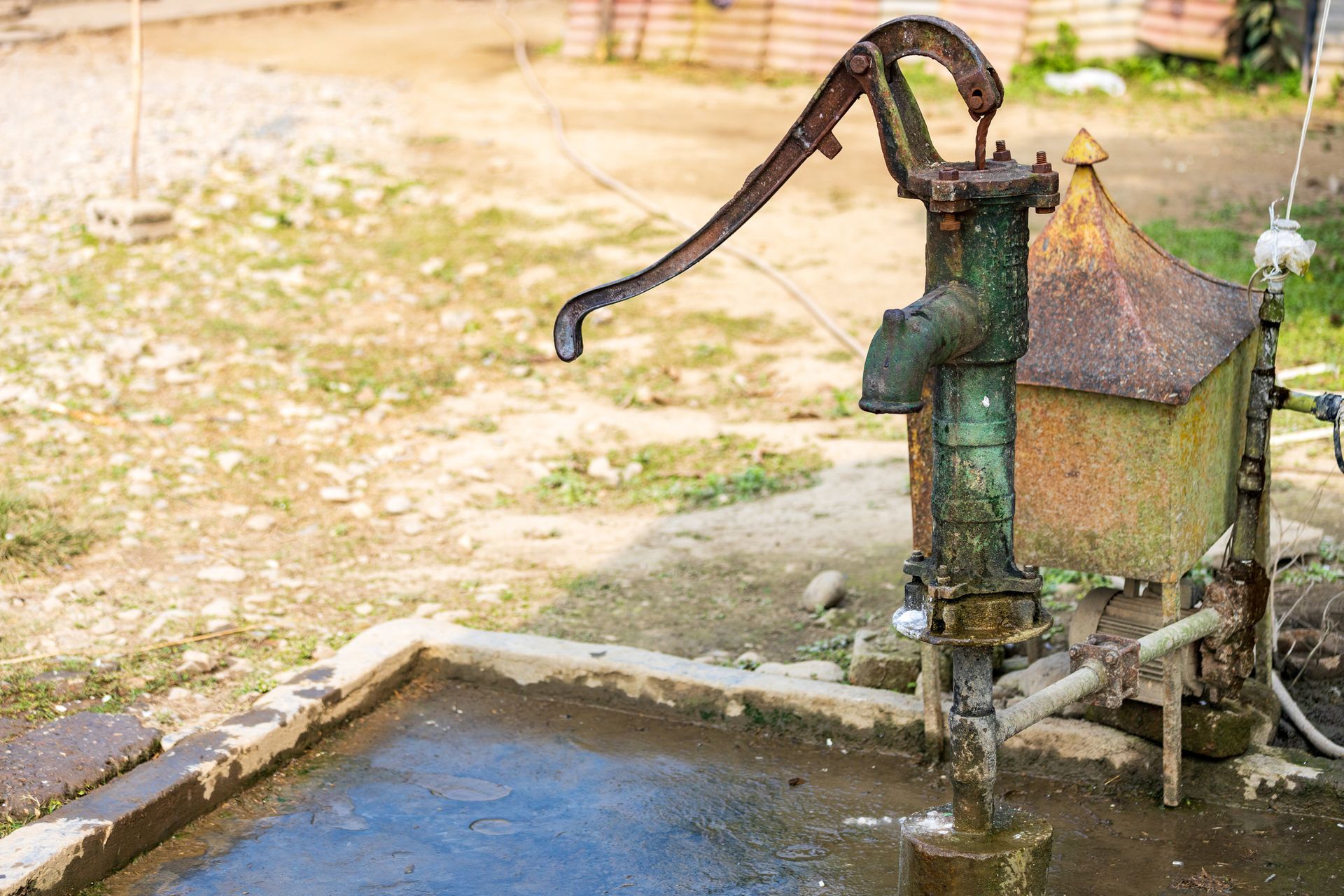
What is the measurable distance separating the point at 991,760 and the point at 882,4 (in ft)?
→ 36.8

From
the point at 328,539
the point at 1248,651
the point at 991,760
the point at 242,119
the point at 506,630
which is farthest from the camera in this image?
the point at 242,119

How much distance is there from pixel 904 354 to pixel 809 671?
174 centimetres

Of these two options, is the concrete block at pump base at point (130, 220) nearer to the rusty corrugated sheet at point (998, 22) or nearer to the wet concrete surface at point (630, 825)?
the wet concrete surface at point (630, 825)

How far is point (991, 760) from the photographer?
2.21 meters

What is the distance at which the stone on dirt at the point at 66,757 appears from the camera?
9.20 ft

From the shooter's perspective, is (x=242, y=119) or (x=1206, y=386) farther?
(x=242, y=119)

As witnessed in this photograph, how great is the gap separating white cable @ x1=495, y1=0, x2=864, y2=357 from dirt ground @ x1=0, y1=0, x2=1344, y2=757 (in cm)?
9

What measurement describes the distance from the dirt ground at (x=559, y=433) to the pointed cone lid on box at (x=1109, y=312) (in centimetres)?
137

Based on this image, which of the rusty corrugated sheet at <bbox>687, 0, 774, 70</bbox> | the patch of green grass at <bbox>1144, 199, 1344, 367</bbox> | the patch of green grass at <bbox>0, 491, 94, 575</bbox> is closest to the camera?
the patch of green grass at <bbox>0, 491, 94, 575</bbox>

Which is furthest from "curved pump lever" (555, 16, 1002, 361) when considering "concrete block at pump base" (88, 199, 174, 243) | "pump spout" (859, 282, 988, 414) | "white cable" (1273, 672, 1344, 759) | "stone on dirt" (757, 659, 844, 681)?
"concrete block at pump base" (88, 199, 174, 243)

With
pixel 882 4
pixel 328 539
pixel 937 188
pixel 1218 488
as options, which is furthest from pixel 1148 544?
pixel 882 4

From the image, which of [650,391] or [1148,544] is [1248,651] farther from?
[650,391]

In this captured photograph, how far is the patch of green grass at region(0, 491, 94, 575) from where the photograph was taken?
425 centimetres

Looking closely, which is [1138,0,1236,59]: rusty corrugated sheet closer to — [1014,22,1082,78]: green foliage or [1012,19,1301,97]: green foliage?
[1012,19,1301,97]: green foliage
